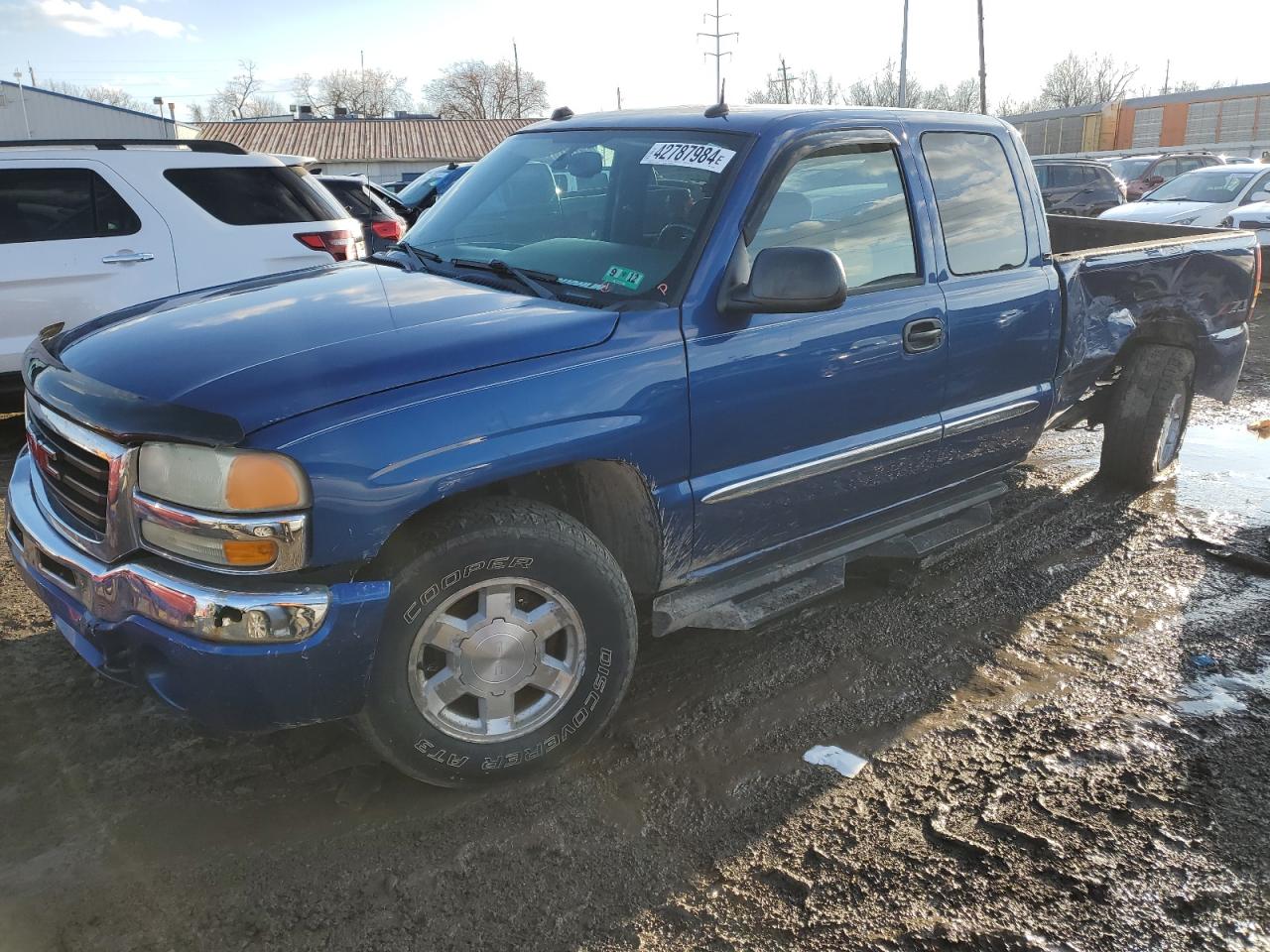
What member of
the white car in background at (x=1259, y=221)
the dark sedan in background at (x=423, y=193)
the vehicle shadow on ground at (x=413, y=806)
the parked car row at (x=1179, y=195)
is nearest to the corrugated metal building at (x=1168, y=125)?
the parked car row at (x=1179, y=195)

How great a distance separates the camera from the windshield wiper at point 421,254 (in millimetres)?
3557

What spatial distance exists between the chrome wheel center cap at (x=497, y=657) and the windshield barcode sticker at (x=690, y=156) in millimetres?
1635

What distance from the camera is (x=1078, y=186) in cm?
2019

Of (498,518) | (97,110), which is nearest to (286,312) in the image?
(498,518)

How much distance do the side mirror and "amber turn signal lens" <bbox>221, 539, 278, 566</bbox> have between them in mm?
1554

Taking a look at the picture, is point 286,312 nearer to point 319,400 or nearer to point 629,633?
point 319,400

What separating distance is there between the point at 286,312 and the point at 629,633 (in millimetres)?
1403

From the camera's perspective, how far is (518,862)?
8.44ft

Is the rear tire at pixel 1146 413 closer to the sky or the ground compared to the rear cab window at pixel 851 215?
closer to the ground

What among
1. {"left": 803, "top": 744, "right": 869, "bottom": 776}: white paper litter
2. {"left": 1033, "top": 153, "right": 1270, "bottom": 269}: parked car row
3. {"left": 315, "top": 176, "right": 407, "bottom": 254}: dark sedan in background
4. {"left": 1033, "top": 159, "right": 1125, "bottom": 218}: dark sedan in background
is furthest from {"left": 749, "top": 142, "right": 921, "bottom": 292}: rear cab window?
{"left": 1033, "top": 159, "right": 1125, "bottom": 218}: dark sedan in background

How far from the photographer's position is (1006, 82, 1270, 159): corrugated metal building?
1731 inches

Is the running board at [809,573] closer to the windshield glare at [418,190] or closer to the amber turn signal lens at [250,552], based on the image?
the amber turn signal lens at [250,552]

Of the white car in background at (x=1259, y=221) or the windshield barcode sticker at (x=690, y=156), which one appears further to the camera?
the white car in background at (x=1259, y=221)

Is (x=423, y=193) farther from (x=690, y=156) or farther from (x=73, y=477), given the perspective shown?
(x=73, y=477)
